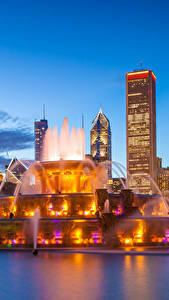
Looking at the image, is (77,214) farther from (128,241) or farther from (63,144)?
(63,144)

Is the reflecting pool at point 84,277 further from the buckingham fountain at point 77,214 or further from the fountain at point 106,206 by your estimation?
the fountain at point 106,206

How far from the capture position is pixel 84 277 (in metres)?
15.3

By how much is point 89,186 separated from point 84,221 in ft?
35.3

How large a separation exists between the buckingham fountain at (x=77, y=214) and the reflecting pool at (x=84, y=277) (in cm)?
466

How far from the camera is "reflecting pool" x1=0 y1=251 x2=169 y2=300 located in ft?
41.9

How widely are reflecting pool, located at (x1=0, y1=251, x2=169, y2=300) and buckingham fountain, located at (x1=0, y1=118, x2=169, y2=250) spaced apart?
4664mm

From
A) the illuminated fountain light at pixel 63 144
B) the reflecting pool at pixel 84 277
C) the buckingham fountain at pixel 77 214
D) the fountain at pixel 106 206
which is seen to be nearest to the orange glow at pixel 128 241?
the buckingham fountain at pixel 77 214

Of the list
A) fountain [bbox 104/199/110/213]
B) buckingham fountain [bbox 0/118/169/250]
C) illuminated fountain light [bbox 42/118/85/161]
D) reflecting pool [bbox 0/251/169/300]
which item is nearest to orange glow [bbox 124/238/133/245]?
buckingham fountain [bbox 0/118/169/250]

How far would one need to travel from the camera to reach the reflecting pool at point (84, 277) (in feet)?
41.9

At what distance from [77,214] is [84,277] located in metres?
13.7

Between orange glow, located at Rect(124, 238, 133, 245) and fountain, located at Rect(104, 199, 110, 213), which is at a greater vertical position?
fountain, located at Rect(104, 199, 110, 213)

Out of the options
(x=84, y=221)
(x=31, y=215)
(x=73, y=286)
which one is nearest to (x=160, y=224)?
(x=84, y=221)

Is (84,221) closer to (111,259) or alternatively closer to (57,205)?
(57,205)

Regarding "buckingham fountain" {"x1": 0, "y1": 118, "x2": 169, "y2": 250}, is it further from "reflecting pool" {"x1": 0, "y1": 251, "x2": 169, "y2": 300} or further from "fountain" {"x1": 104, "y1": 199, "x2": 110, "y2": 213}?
"reflecting pool" {"x1": 0, "y1": 251, "x2": 169, "y2": 300}
